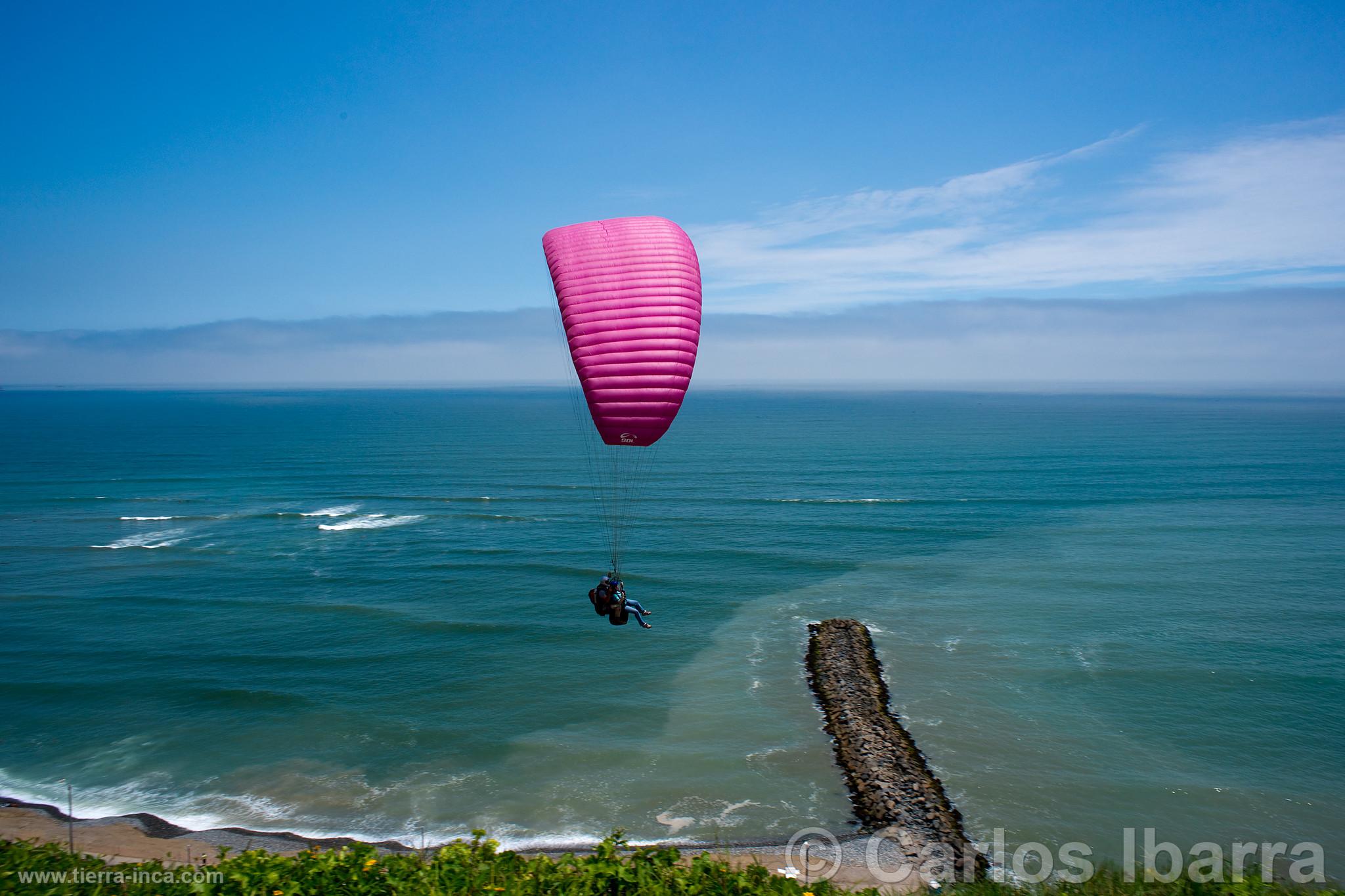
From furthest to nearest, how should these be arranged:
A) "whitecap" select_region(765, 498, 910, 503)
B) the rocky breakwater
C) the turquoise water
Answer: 1. "whitecap" select_region(765, 498, 910, 503)
2. the turquoise water
3. the rocky breakwater

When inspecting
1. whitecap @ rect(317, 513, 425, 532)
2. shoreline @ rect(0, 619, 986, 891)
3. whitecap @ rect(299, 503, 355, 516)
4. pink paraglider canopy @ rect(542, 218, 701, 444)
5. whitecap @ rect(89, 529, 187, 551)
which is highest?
pink paraglider canopy @ rect(542, 218, 701, 444)

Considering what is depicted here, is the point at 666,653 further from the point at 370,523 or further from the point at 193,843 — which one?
the point at 370,523

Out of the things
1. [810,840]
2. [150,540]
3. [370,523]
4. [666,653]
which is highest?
[370,523]

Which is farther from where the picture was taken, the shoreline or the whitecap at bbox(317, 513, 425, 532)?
the whitecap at bbox(317, 513, 425, 532)

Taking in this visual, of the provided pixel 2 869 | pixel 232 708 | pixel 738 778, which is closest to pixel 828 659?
pixel 738 778

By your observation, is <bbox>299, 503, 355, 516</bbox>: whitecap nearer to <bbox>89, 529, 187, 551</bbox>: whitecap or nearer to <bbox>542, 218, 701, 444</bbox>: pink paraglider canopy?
<bbox>89, 529, 187, 551</bbox>: whitecap

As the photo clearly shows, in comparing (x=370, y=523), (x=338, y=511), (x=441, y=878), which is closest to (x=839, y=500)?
(x=370, y=523)

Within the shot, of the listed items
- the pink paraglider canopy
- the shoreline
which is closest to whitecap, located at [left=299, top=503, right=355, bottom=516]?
the shoreline
